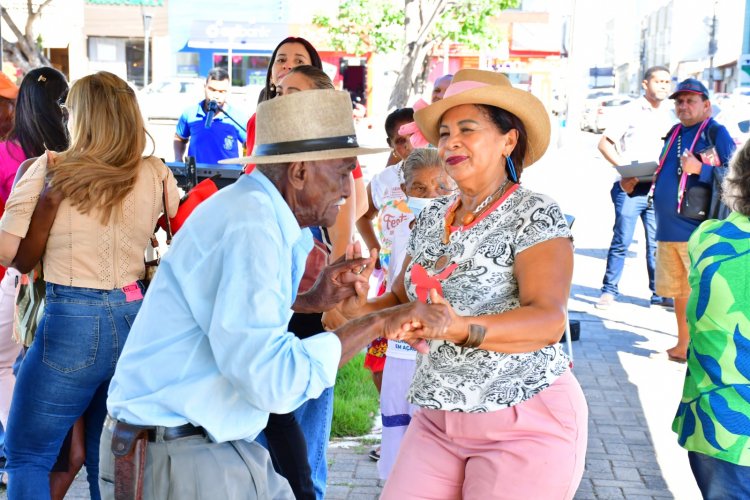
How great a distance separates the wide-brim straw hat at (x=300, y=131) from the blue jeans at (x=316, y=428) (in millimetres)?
2061

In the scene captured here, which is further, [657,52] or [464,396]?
[657,52]

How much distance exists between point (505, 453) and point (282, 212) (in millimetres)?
1116

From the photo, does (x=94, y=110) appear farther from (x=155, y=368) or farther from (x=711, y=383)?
(x=711, y=383)

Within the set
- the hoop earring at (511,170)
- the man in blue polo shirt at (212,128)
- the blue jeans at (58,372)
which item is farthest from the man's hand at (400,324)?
the man in blue polo shirt at (212,128)

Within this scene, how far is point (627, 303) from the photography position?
9930 mm

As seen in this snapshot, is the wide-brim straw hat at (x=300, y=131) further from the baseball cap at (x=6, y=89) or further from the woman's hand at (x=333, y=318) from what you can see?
the baseball cap at (x=6, y=89)

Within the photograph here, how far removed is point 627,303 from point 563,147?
20430 mm

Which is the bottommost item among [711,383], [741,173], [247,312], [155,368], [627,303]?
[627,303]

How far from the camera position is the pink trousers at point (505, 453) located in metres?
2.95

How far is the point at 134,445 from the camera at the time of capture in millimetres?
2488

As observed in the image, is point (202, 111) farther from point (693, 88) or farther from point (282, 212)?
point (282, 212)

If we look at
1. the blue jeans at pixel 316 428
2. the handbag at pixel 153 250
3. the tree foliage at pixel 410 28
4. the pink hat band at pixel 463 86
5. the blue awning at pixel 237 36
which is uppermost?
the blue awning at pixel 237 36

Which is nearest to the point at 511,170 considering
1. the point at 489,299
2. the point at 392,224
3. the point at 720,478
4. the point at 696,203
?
the point at 489,299

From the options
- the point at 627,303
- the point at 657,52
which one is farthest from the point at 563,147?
the point at 657,52
